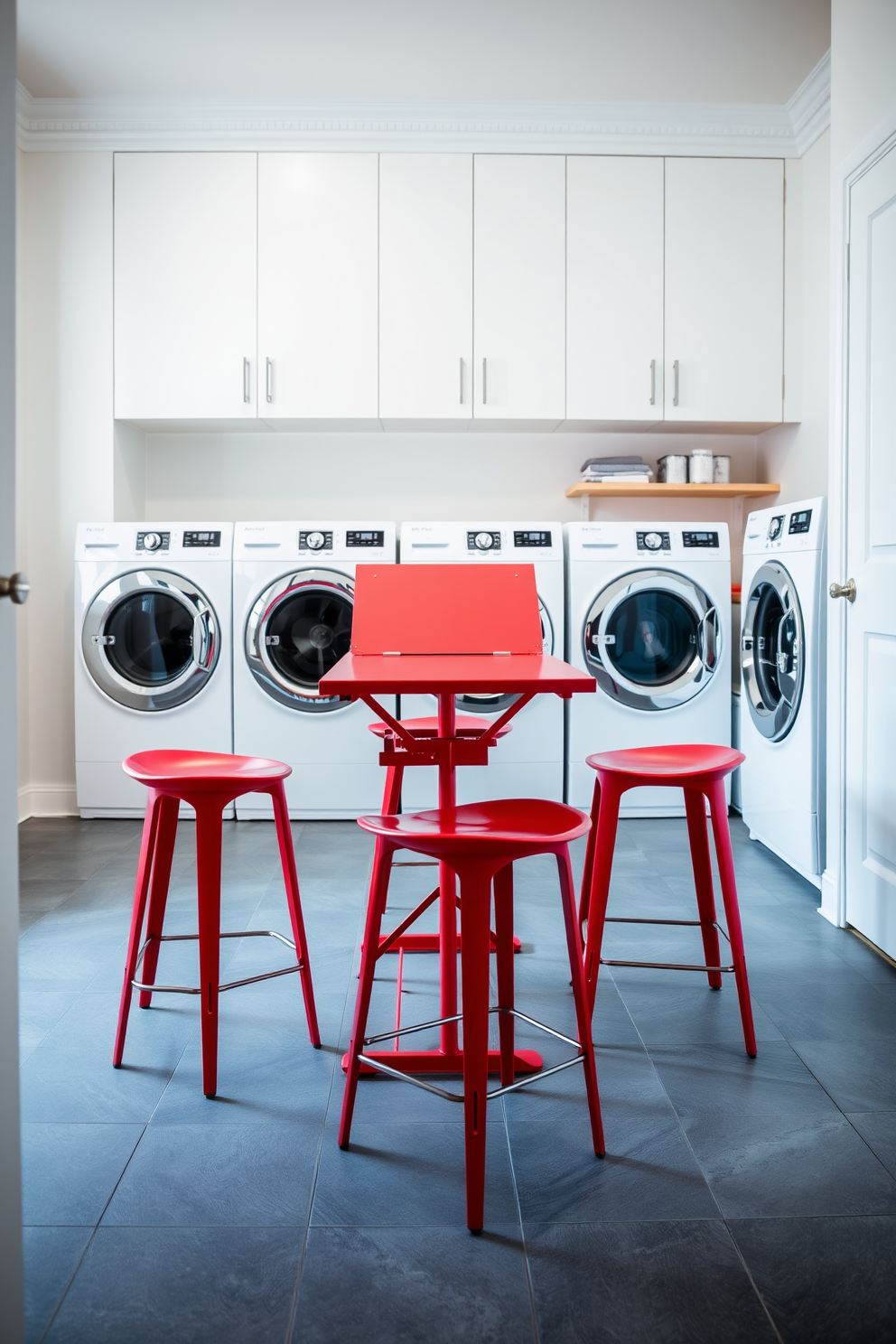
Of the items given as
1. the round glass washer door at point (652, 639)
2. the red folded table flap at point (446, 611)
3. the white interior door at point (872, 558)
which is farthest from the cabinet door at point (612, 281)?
the red folded table flap at point (446, 611)

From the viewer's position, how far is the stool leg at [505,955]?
4.80 ft

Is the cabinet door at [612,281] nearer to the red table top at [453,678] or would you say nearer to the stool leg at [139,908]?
the red table top at [453,678]

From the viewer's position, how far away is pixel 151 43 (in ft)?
10.3

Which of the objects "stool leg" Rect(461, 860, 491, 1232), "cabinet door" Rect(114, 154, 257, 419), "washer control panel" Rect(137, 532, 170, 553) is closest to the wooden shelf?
"cabinet door" Rect(114, 154, 257, 419)

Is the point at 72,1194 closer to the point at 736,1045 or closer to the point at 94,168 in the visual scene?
the point at 736,1045

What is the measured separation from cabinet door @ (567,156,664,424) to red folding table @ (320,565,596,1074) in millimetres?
2080

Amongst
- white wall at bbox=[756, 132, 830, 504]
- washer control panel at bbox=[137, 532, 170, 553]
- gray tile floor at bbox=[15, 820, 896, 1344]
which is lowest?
gray tile floor at bbox=[15, 820, 896, 1344]

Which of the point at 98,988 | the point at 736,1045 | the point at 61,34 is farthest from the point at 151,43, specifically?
the point at 736,1045

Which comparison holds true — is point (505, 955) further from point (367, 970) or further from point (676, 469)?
point (676, 469)

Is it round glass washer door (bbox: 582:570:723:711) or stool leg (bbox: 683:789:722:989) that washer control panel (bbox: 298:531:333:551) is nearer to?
round glass washer door (bbox: 582:570:723:711)

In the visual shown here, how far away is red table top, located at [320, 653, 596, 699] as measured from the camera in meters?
1.41

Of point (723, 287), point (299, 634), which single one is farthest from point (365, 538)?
point (723, 287)

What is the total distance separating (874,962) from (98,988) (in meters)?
1.79

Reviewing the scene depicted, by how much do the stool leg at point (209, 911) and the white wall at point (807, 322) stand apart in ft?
8.99
